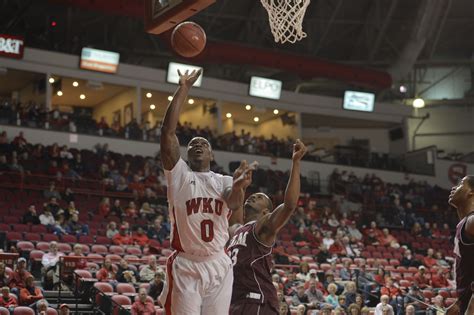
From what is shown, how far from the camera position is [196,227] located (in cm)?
650

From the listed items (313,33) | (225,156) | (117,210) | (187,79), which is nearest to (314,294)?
(117,210)

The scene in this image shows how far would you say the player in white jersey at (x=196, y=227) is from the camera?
6.35 meters

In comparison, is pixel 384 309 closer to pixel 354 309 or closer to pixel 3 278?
pixel 354 309

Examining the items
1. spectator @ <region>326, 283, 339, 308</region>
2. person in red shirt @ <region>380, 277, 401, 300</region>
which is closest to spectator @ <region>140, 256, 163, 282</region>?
spectator @ <region>326, 283, 339, 308</region>

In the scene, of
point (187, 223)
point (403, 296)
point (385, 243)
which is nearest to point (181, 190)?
point (187, 223)

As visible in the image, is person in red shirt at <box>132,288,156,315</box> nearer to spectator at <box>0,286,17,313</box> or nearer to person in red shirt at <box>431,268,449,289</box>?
spectator at <box>0,286,17,313</box>

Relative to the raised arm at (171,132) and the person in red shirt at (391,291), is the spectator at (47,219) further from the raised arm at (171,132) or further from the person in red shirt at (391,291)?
the raised arm at (171,132)

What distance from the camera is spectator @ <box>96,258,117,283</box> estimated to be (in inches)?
586

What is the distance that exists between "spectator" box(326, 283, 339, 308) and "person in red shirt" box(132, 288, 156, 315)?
4262 mm

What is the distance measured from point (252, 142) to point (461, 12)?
12.0 m

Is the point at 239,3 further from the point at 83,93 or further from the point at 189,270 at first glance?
the point at 189,270

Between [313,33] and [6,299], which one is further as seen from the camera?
[313,33]

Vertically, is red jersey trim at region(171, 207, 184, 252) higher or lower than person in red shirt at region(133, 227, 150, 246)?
higher

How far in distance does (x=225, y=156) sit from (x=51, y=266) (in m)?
16.0
